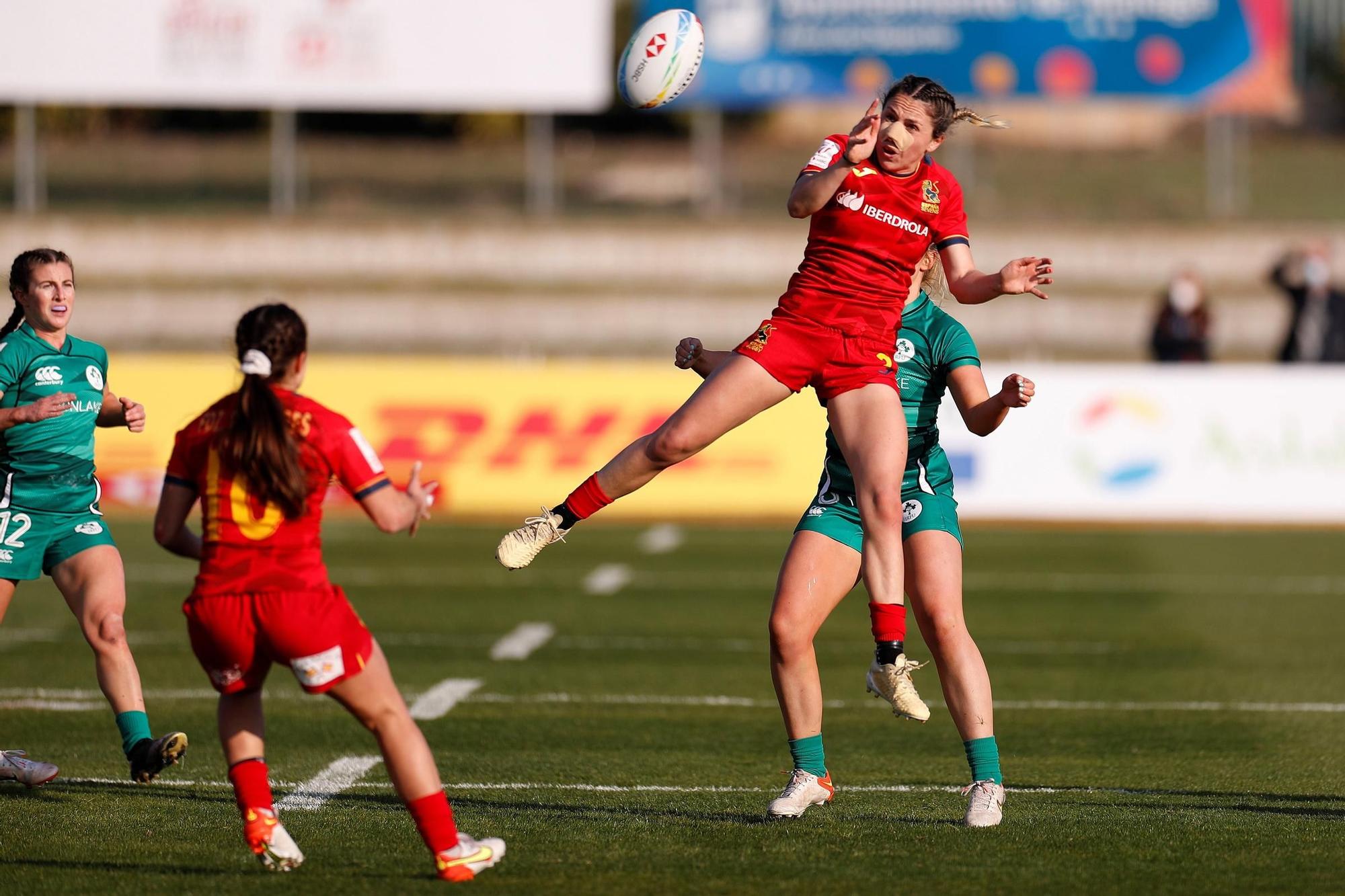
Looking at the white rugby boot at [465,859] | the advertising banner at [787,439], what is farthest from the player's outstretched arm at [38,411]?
the advertising banner at [787,439]

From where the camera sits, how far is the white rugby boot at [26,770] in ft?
23.4

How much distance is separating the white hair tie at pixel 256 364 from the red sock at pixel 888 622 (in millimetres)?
2224

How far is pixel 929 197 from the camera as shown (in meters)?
6.57

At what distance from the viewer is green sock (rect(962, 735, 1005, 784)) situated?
6500 millimetres

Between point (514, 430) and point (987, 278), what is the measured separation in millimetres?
13811

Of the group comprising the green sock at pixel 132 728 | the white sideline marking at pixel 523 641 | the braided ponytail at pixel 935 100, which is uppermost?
the braided ponytail at pixel 935 100

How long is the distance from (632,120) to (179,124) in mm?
8748

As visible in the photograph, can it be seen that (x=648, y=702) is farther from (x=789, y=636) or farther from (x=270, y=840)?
(x=270, y=840)

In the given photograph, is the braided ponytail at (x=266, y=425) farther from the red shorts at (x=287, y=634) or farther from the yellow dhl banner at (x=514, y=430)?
the yellow dhl banner at (x=514, y=430)

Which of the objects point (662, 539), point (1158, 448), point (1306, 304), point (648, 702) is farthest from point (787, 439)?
Result: point (648, 702)

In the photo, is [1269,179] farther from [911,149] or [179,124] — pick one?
[911,149]

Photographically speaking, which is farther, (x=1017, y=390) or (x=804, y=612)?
(x=804, y=612)

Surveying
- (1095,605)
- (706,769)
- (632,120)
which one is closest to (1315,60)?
(632,120)

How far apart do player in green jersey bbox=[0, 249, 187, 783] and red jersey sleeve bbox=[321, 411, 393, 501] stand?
6.53ft
